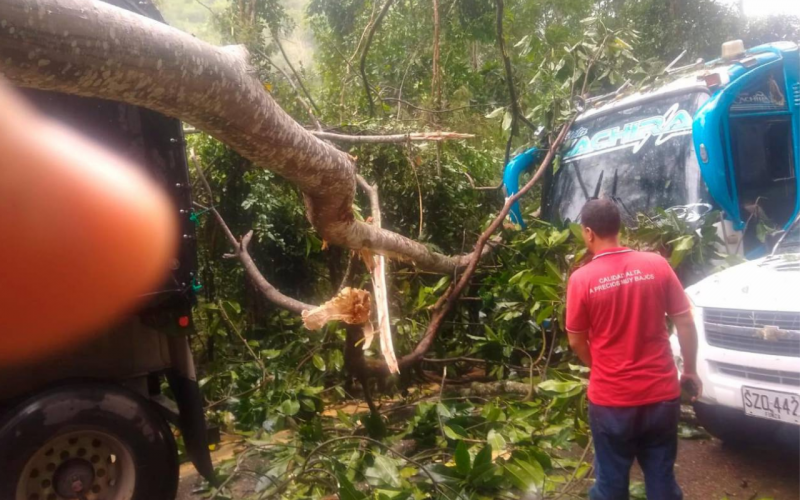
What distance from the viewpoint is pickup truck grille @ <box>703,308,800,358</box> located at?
2.96m

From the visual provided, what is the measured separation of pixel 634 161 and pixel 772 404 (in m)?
2.78

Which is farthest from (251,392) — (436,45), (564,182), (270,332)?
(436,45)

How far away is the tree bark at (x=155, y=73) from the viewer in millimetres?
1632

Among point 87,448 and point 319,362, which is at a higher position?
point 87,448

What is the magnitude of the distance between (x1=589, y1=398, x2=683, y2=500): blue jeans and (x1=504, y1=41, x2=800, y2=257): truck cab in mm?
2356

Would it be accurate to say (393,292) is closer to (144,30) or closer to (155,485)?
(155,485)

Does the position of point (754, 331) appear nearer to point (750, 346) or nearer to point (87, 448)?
point (750, 346)

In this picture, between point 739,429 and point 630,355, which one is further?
point 739,429

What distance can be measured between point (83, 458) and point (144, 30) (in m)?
2.19

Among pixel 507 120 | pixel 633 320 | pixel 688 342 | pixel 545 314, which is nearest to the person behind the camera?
pixel 633 320

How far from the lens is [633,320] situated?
8.57 feet

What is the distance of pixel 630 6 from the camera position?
14.5m

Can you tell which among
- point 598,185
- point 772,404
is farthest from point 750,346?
point 598,185

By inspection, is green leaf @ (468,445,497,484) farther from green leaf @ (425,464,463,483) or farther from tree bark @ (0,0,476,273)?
tree bark @ (0,0,476,273)
